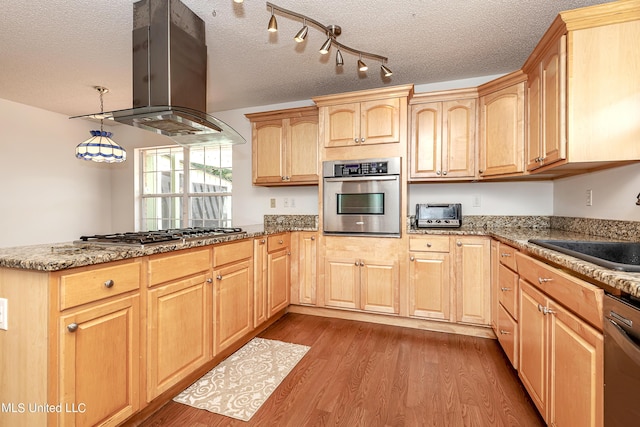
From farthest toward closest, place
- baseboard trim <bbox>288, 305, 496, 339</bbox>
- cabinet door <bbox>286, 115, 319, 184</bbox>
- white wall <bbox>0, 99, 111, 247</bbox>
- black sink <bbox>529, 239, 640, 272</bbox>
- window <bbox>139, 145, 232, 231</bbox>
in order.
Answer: window <bbox>139, 145, 232, 231</bbox> → white wall <bbox>0, 99, 111, 247</bbox> → cabinet door <bbox>286, 115, 319, 184</bbox> → baseboard trim <bbox>288, 305, 496, 339</bbox> → black sink <bbox>529, 239, 640, 272</bbox>

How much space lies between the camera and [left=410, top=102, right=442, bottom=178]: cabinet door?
277 cm

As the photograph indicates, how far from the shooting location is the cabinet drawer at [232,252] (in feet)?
6.40

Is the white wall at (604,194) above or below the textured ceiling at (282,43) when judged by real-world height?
below

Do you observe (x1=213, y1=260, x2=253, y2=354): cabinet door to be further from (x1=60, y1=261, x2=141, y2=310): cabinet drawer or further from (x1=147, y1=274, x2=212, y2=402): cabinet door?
(x1=60, y1=261, x2=141, y2=310): cabinet drawer

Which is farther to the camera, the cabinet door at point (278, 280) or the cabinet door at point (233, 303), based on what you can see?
the cabinet door at point (278, 280)

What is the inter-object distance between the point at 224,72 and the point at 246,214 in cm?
172

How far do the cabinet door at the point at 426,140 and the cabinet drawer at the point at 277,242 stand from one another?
4.55 feet

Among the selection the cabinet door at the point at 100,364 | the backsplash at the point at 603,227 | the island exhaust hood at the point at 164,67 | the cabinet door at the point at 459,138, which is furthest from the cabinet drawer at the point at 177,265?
the backsplash at the point at 603,227

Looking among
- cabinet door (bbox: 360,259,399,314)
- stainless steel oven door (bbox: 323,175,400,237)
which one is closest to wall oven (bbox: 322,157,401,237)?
stainless steel oven door (bbox: 323,175,400,237)

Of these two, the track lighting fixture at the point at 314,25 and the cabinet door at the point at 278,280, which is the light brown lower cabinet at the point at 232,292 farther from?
the track lighting fixture at the point at 314,25

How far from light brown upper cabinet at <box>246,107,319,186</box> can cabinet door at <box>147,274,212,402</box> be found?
1.65 meters

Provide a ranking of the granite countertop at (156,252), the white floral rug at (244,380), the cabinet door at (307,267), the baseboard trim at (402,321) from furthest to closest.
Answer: the cabinet door at (307,267) → the baseboard trim at (402,321) → the white floral rug at (244,380) → the granite countertop at (156,252)

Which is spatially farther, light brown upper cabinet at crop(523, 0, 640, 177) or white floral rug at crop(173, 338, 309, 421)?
white floral rug at crop(173, 338, 309, 421)

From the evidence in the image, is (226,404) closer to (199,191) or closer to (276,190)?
(276,190)
